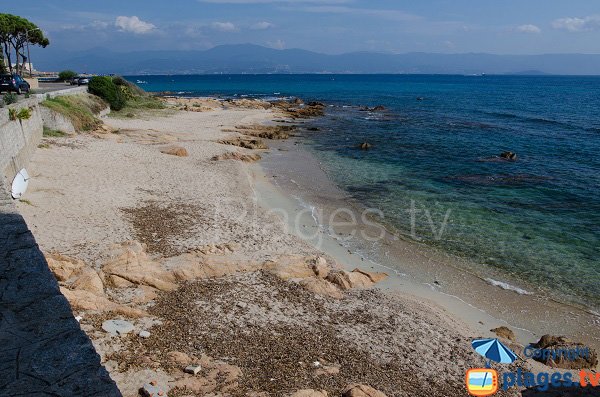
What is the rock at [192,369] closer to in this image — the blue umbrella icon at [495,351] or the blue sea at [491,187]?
A: the blue umbrella icon at [495,351]

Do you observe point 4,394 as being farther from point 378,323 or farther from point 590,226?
point 590,226

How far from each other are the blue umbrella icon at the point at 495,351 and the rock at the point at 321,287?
148 inches

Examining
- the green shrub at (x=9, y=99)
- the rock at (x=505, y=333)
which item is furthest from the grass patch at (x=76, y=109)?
the rock at (x=505, y=333)

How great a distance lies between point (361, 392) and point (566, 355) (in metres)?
5.56

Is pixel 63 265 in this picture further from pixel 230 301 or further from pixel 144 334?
pixel 230 301

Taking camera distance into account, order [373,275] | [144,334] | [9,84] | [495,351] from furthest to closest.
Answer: [9,84] → [373,275] → [495,351] → [144,334]

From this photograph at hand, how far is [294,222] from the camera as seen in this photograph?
18844 mm

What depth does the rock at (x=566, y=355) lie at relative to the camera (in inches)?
405

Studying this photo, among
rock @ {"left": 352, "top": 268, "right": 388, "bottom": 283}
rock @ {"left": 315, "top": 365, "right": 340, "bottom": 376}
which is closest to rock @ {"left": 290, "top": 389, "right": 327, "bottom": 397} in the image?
rock @ {"left": 315, "top": 365, "right": 340, "bottom": 376}

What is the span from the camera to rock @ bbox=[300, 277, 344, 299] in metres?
12.5

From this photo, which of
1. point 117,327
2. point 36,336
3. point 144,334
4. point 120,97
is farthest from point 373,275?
point 120,97

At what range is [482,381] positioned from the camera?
9.33 metres

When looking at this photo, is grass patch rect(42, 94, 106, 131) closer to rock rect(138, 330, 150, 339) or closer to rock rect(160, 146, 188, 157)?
rock rect(160, 146, 188, 157)

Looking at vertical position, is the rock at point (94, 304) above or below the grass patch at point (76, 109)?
below
